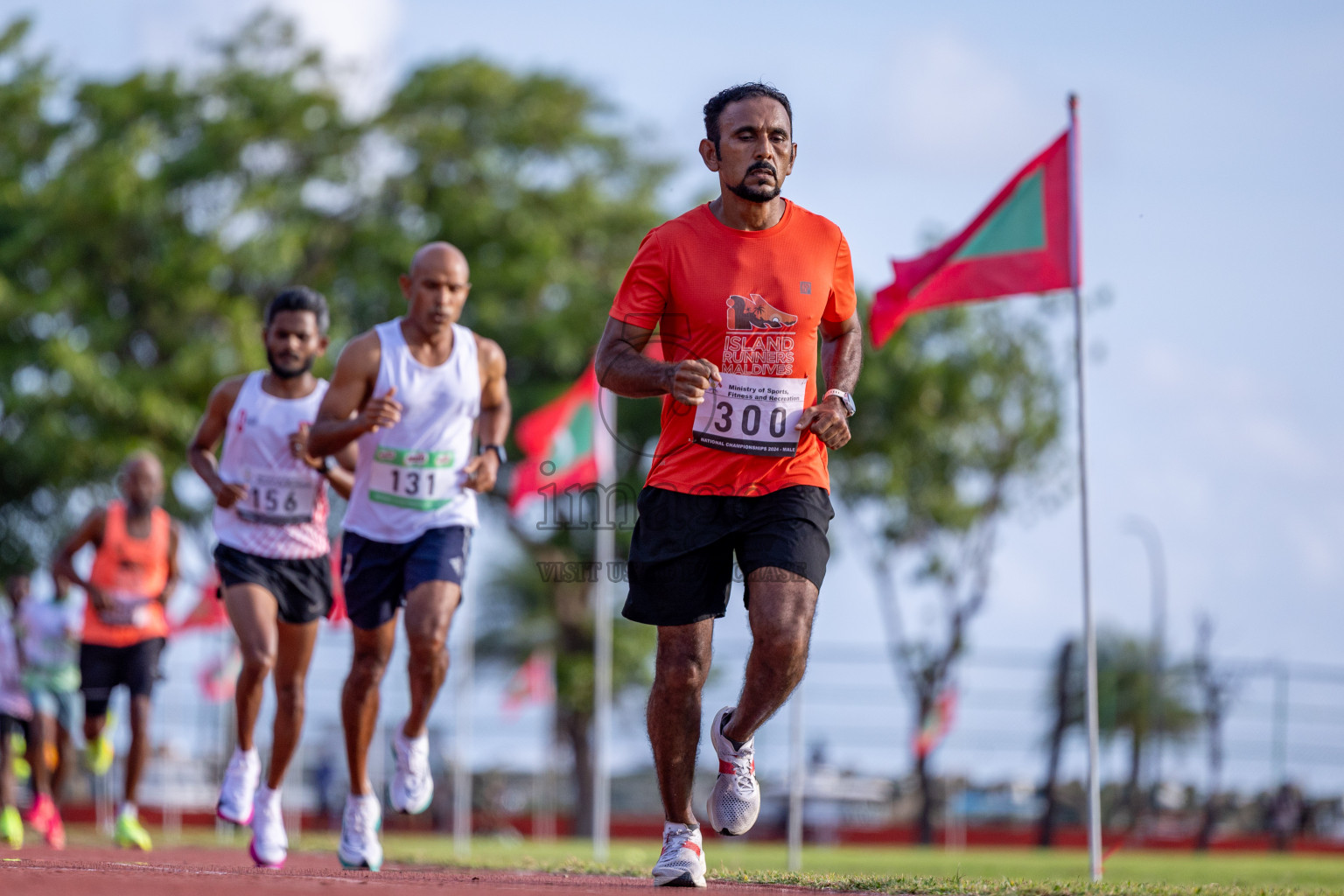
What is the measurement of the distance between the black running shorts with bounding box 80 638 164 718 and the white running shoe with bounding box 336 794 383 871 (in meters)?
4.13

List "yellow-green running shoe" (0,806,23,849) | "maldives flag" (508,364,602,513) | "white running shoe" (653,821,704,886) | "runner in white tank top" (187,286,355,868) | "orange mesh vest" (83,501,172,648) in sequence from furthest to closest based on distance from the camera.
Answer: "maldives flag" (508,364,602,513) → "yellow-green running shoe" (0,806,23,849) → "orange mesh vest" (83,501,172,648) → "runner in white tank top" (187,286,355,868) → "white running shoe" (653,821,704,886)

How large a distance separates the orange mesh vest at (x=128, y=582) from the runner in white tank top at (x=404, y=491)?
4.26m

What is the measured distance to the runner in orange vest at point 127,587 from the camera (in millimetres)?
11344

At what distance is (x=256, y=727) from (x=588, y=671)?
2395 cm

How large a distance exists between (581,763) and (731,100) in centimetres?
2925

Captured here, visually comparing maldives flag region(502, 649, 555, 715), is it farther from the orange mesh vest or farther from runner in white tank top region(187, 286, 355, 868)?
runner in white tank top region(187, 286, 355, 868)

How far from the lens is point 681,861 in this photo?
5727 millimetres

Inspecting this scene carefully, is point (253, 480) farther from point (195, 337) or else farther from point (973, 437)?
point (973, 437)

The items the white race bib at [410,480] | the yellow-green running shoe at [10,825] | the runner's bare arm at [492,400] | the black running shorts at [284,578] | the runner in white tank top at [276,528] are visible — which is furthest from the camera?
the yellow-green running shoe at [10,825]

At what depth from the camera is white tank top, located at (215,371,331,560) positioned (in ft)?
27.8

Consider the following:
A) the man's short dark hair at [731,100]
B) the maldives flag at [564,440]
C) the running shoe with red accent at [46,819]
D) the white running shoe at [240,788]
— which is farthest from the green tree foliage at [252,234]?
the man's short dark hair at [731,100]

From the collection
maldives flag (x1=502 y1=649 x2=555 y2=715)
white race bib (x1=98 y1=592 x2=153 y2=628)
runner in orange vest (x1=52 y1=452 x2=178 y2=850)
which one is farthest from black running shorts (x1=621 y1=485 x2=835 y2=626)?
maldives flag (x1=502 y1=649 x2=555 y2=715)

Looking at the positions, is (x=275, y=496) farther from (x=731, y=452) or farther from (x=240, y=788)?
(x=731, y=452)

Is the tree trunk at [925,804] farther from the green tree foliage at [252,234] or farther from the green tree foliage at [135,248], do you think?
the green tree foliage at [135,248]
